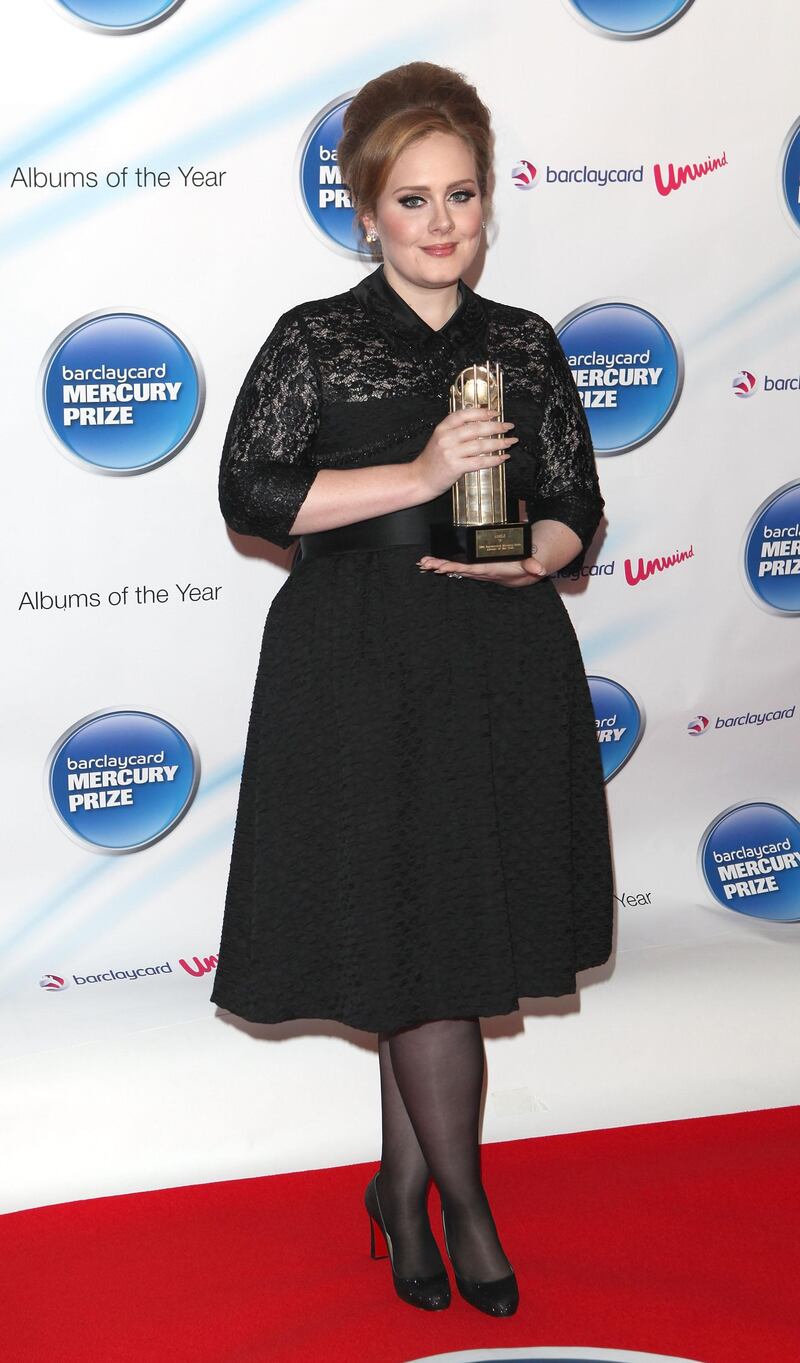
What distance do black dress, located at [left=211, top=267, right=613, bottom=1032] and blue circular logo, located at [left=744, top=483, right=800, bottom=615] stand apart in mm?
1085

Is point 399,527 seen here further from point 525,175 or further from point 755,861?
point 755,861

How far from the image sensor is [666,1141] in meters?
2.79

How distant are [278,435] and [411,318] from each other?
26 cm

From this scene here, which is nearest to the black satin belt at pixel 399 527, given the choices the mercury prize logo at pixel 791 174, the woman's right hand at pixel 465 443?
the woman's right hand at pixel 465 443

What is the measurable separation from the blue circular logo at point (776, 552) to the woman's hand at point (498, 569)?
1.14 meters

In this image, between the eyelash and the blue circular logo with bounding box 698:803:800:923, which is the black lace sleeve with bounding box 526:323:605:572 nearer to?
the eyelash

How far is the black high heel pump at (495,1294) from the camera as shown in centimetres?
214

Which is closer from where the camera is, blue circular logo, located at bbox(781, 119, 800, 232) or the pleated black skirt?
the pleated black skirt

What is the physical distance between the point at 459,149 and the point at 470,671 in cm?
74

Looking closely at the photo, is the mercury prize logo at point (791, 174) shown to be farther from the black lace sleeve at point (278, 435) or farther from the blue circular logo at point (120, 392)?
the black lace sleeve at point (278, 435)

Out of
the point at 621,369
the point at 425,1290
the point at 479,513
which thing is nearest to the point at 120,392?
the point at 479,513

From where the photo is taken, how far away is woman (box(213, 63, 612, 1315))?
6.68 ft

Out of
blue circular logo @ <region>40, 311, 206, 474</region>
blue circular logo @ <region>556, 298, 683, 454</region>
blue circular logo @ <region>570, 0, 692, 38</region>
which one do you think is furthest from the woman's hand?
blue circular logo @ <region>570, 0, 692, 38</region>

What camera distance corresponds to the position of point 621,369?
2.94 meters
